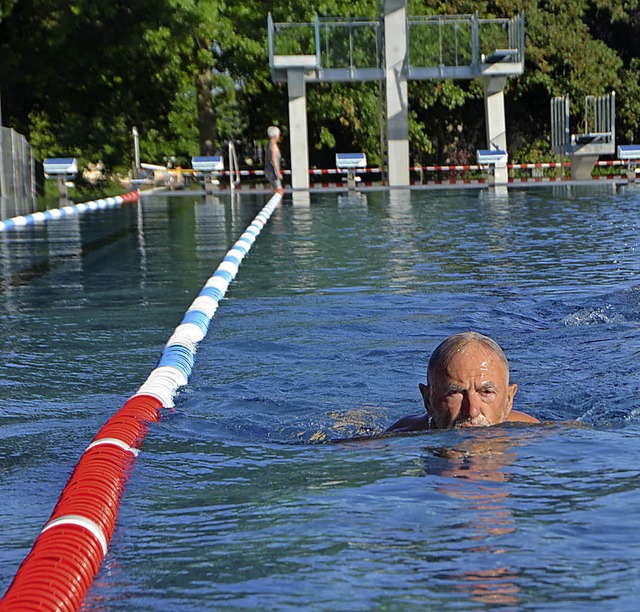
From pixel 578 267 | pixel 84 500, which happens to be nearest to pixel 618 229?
pixel 578 267

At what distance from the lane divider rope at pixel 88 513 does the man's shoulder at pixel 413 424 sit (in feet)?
3.35

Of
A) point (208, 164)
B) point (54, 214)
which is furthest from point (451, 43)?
point (54, 214)

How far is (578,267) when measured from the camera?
10.9 meters

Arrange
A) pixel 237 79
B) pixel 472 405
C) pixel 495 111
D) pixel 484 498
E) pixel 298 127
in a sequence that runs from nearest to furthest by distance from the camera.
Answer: pixel 484 498
pixel 472 405
pixel 298 127
pixel 495 111
pixel 237 79

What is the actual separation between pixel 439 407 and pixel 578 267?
699 centimetres

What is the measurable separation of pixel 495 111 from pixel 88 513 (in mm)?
29176

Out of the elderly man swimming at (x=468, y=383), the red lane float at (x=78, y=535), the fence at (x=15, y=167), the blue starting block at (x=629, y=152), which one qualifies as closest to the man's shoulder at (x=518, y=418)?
the elderly man swimming at (x=468, y=383)

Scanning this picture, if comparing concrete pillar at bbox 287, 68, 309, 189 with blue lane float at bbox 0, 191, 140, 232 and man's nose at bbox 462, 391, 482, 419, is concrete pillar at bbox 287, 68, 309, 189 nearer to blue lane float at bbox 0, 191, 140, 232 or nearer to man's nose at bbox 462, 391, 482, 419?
blue lane float at bbox 0, 191, 140, 232

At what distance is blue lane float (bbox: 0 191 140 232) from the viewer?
17397 mm

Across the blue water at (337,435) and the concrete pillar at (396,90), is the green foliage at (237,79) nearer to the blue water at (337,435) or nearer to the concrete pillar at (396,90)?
the concrete pillar at (396,90)

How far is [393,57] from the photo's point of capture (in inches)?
1186

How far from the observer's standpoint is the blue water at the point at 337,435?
10.1ft

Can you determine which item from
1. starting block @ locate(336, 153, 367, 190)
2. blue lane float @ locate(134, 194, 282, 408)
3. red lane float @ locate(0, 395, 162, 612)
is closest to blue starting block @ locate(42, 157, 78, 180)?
starting block @ locate(336, 153, 367, 190)

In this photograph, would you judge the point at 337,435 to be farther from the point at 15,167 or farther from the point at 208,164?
the point at 208,164
